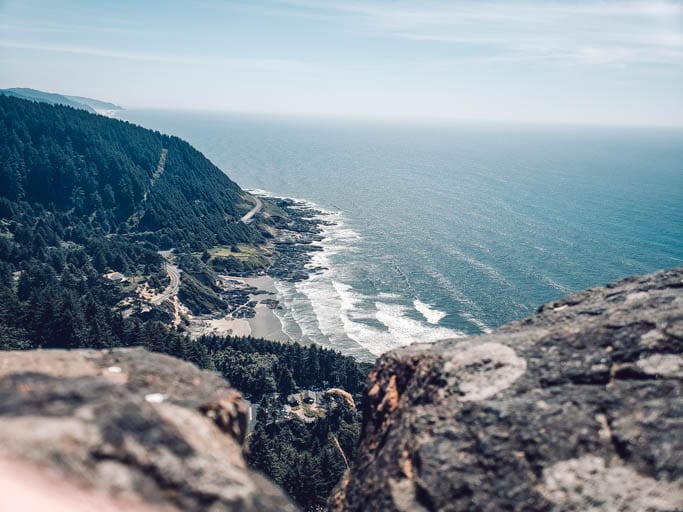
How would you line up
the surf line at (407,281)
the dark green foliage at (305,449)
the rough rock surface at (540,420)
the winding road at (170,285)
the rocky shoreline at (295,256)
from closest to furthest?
the rough rock surface at (540,420) → the dark green foliage at (305,449) → the winding road at (170,285) → the surf line at (407,281) → the rocky shoreline at (295,256)

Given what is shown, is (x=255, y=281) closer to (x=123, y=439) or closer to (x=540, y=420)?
(x=540, y=420)

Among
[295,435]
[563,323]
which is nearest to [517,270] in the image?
[295,435]

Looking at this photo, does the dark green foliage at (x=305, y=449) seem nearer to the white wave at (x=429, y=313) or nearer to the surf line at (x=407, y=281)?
the white wave at (x=429, y=313)

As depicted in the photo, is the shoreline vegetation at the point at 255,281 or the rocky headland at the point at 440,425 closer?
the rocky headland at the point at 440,425

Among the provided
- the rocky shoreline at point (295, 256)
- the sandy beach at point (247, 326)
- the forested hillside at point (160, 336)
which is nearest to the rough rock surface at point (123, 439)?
the forested hillside at point (160, 336)

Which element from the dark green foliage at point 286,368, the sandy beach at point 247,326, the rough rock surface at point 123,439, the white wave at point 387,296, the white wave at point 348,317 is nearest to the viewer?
the rough rock surface at point 123,439

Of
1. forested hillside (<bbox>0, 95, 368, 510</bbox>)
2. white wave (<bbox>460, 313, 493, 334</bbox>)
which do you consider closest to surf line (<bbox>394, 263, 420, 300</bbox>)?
white wave (<bbox>460, 313, 493, 334</bbox>)

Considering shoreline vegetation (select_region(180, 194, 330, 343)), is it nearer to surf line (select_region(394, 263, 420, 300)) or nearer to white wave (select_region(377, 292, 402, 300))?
surf line (select_region(394, 263, 420, 300))
